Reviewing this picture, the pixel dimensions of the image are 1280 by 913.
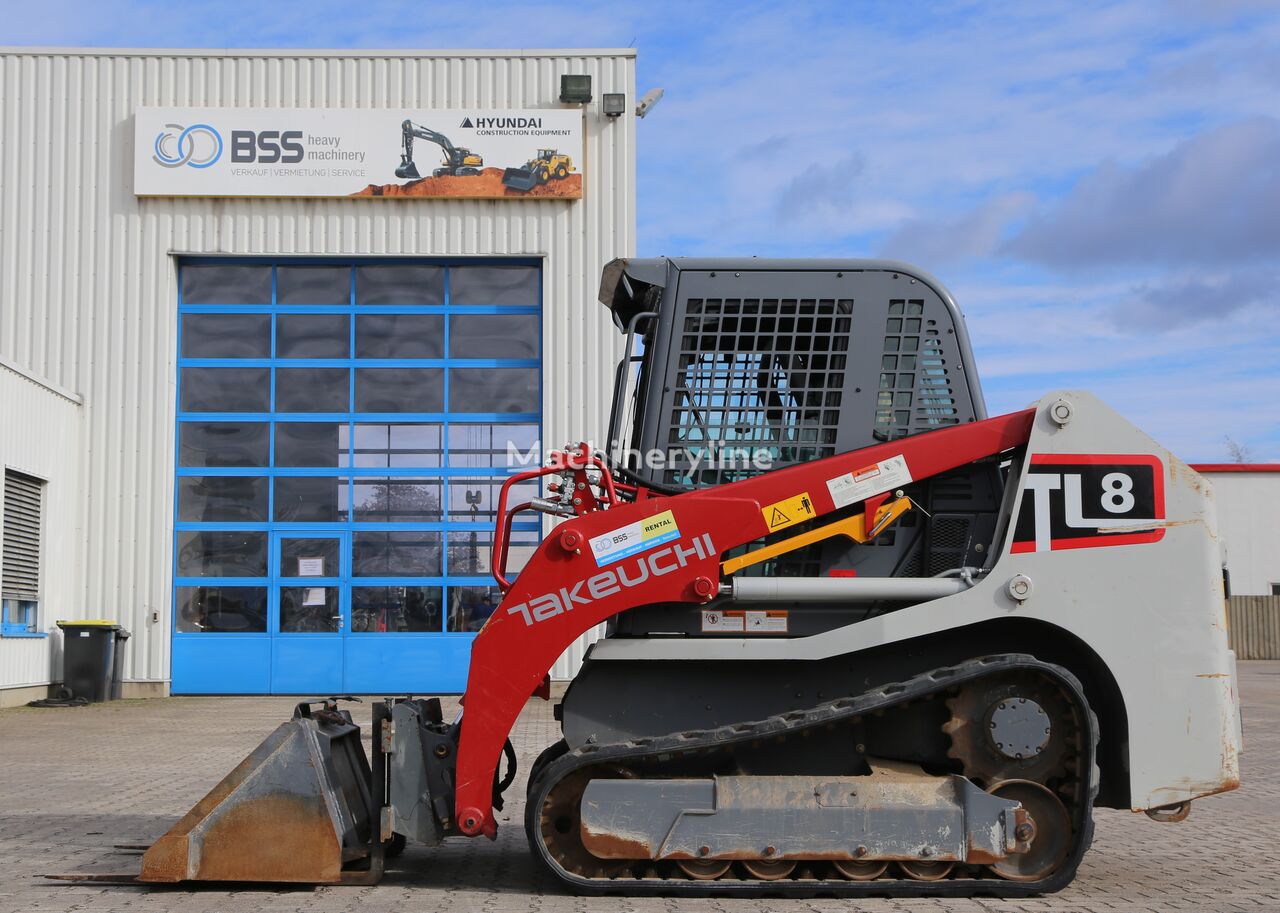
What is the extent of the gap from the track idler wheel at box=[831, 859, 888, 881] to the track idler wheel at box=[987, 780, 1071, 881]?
52 centimetres

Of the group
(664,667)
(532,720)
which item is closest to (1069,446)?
(664,667)

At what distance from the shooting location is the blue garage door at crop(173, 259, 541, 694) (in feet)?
66.1

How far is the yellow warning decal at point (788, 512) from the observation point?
6.64 meters

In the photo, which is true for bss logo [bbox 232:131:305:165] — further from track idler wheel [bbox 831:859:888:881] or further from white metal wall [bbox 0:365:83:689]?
track idler wheel [bbox 831:859:888:881]

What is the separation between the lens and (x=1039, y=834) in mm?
6441

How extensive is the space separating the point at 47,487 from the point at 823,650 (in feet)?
52.2

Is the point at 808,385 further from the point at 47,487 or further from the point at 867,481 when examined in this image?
the point at 47,487

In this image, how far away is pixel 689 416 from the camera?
277 inches

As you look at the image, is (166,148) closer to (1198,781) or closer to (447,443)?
(447,443)

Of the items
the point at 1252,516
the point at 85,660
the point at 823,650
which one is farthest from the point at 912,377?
the point at 1252,516

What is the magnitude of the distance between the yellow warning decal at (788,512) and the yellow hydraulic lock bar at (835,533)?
0.11 m

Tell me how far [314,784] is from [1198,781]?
161 inches

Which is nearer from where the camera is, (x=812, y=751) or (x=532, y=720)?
(x=812, y=751)

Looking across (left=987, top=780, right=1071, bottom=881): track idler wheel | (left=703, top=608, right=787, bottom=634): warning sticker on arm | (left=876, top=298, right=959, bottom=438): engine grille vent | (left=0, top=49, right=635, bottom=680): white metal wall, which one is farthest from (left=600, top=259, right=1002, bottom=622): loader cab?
(left=0, top=49, right=635, bottom=680): white metal wall
